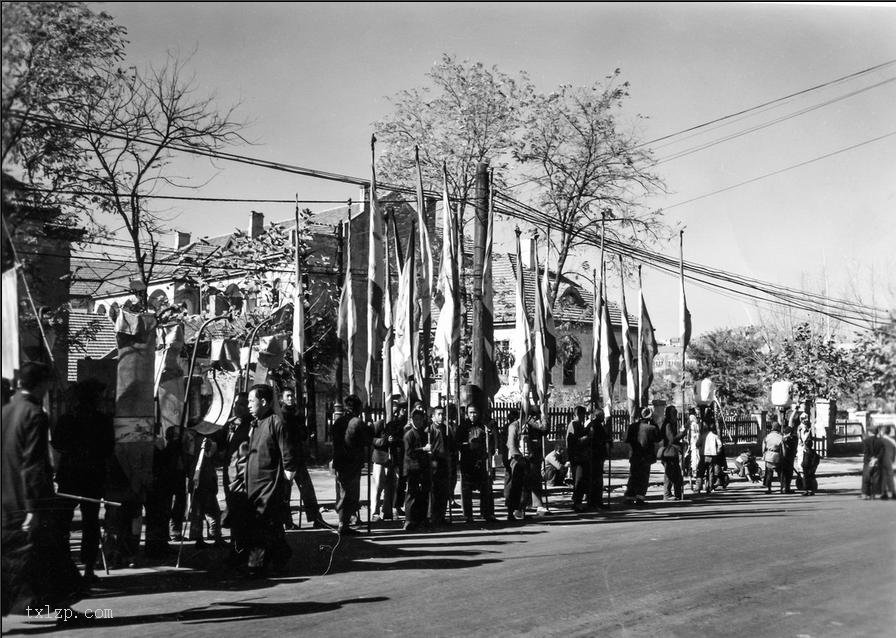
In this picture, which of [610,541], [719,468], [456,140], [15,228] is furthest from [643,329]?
[15,228]

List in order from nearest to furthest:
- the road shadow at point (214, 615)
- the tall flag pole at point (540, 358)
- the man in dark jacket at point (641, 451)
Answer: the road shadow at point (214, 615), the tall flag pole at point (540, 358), the man in dark jacket at point (641, 451)

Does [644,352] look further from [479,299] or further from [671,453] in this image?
[479,299]

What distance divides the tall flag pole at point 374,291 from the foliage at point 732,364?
34.7 meters

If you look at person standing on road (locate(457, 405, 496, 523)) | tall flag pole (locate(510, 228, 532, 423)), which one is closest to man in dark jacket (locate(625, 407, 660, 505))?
tall flag pole (locate(510, 228, 532, 423))

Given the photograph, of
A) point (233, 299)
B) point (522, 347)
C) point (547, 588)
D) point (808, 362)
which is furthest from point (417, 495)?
point (808, 362)

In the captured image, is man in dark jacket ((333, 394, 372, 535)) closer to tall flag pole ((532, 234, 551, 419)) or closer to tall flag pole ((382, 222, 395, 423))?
tall flag pole ((382, 222, 395, 423))

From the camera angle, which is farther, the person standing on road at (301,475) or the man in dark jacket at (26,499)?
the person standing on road at (301,475)

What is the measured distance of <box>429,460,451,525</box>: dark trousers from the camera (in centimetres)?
1285

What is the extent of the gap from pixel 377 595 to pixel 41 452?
3198 millimetres

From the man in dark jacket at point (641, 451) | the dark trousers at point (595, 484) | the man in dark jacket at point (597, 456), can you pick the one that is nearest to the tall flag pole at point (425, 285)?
the man in dark jacket at point (597, 456)

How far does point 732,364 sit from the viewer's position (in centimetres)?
4856

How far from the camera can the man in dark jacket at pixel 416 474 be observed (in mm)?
12570

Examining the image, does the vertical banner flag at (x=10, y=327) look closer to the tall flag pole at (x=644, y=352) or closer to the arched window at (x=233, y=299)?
the arched window at (x=233, y=299)

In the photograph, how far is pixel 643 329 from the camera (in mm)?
19047
